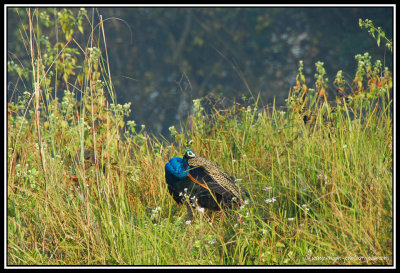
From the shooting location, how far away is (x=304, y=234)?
3.43 meters

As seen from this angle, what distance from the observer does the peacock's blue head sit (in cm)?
438

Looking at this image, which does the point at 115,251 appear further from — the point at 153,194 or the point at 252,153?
the point at 252,153

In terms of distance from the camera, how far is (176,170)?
14.4 feet

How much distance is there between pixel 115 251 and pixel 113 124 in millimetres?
1640

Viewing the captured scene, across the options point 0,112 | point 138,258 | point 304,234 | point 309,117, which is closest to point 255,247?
point 304,234

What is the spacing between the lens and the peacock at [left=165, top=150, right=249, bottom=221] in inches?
172

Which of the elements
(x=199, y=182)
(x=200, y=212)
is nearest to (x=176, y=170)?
(x=199, y=182)

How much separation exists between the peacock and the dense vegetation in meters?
0.19

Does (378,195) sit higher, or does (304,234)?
(378,195)

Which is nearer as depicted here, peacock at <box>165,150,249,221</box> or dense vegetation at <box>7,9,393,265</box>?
dense vegetation at <box>7,9,393,265</box>

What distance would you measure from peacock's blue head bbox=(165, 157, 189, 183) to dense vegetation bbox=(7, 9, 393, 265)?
252 mm

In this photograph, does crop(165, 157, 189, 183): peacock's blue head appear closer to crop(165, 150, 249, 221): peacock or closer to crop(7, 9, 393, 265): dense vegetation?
crop(165, 150, 249, 221): peacock

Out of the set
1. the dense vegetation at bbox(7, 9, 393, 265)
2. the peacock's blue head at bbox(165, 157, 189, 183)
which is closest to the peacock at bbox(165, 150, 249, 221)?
the peacock's blue head at bbox(165, 157, 189, 183)
